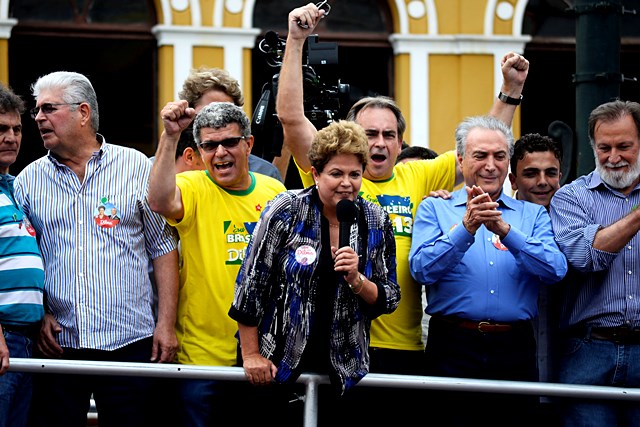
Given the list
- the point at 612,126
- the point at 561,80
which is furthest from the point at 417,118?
the point at 612,126

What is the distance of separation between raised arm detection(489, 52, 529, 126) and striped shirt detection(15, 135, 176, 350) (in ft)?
5.59

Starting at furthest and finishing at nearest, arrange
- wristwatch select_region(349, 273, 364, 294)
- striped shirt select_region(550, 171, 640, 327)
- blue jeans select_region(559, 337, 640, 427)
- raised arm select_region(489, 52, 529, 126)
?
raised arm select_region(489, 52, 529, 126)
striped shirt select_region(550, 171, 640, 327)
blue jeans select_region(559, 337, 640, 427)
wristwatch select_region(349, 273, 364, 294)

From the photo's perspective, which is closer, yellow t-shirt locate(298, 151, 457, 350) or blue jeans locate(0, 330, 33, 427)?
blue jeans locate(0, 330, 33, 427)

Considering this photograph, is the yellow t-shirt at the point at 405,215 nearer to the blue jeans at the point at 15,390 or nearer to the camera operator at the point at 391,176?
the camera operator at the point at 391,176

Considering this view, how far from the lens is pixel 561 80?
13.6 m

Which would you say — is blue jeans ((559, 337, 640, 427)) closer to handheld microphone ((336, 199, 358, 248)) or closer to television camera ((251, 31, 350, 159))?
handheld microphone ((336, 199, 358, 248))

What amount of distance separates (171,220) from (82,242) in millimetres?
388

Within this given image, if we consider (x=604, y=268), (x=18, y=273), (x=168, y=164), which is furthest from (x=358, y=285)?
(x=18, y=273)

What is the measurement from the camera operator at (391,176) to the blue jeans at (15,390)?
4.52ft

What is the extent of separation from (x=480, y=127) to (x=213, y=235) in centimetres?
128

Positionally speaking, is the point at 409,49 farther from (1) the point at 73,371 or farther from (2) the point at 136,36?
(1) the point at 73,371

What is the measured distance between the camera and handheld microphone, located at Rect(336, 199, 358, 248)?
15.0ft

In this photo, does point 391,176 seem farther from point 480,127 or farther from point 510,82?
point 510,82

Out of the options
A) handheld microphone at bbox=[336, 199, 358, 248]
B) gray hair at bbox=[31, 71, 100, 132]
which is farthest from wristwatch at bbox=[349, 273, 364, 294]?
gray hair at bbox=[31, 71, 100, 132]
